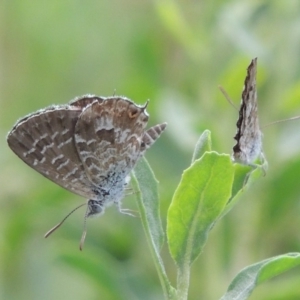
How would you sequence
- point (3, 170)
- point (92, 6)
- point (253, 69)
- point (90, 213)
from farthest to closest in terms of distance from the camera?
point (92, 6), point (3, 170), point (90, 213), point (253, 69)

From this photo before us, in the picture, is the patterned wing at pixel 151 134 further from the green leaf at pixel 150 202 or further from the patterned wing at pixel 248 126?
the green leaf at pixel 150 202

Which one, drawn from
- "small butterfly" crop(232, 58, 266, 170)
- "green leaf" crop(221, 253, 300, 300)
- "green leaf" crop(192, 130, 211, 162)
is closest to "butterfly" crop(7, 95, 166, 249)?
"small butterfly" crop(232, 58, 266, 170)

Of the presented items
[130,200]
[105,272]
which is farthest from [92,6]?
[105,272]

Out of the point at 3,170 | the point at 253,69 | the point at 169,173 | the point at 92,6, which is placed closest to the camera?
the point at 253,69

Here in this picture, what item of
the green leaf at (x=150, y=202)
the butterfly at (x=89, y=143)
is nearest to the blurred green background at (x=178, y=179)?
the butterfly at (x=89, y=143)

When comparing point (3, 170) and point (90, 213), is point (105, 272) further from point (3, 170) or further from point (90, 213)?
point (3, 170)

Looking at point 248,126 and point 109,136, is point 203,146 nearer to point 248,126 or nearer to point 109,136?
point 248,126
